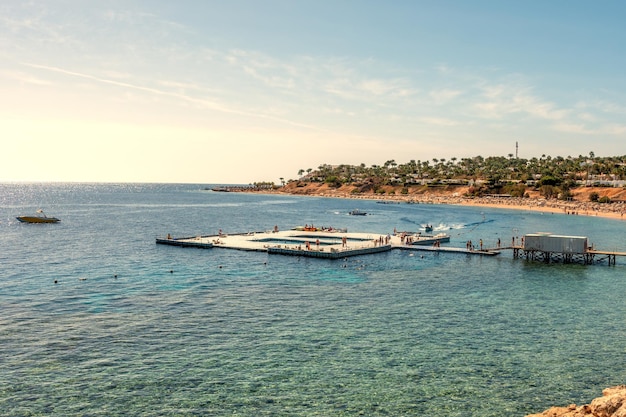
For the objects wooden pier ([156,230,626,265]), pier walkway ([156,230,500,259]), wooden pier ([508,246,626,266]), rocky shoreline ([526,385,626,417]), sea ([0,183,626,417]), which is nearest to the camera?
rocky shoreline ([526,385,626,417])

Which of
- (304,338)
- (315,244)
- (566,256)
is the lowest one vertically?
(304,338)

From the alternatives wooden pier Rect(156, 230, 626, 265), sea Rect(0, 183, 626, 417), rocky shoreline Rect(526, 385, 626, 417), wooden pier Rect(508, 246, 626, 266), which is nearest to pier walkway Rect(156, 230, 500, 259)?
wooden pier Rect(156, 230, 626, 265)

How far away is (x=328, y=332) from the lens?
39.6 m

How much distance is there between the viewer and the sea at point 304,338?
28188mm

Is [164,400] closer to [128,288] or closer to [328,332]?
[328,332]

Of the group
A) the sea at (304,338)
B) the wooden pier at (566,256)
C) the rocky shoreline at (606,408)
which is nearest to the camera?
the rocky shoreline at (606,408)

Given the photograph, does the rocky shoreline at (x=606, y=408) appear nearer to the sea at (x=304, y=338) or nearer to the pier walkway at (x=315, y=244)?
the sea at (x=304, y=338)

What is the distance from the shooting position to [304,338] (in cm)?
3809

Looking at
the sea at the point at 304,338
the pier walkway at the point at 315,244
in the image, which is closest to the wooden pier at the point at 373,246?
the pier walkway at the point at 315,244

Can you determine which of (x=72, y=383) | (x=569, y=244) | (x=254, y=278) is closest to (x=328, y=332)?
(x=72, y=383)

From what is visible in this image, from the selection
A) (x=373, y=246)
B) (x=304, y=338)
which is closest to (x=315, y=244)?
(x=373, y=246)

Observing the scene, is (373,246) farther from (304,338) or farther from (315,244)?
(304,338)

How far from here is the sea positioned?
28.2 meters

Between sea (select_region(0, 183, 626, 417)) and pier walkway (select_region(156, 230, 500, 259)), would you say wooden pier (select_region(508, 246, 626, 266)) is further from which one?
pier walkway (select_region(156, 230, 500, 259))
